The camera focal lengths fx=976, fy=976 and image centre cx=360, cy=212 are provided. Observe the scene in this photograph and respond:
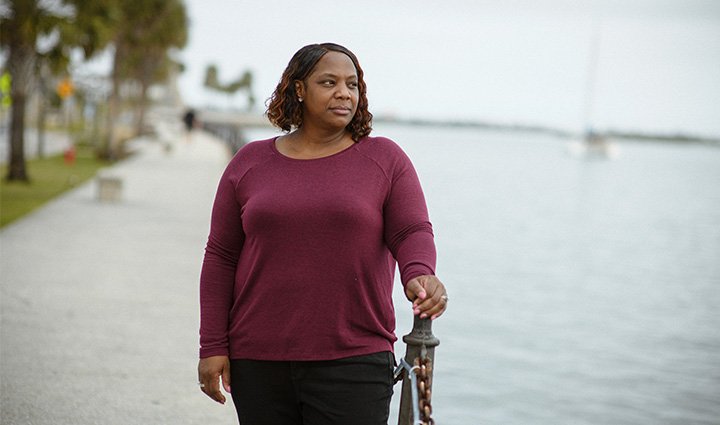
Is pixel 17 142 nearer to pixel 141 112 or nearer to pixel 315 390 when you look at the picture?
pixel 315 390

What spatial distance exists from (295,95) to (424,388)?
961 millimetres

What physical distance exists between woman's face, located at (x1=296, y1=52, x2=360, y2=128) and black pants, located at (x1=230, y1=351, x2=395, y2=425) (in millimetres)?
691

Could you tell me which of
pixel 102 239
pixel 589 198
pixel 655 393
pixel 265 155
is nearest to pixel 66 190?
pixel 102 239

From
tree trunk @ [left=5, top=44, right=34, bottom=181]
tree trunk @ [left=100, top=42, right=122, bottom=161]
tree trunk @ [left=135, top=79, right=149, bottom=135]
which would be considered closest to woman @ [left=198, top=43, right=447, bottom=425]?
tree trunk @ [left=5, top=44, right=34, bottom=181]

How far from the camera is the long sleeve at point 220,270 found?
114 inches

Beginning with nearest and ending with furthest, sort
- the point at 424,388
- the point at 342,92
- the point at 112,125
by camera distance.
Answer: the point at 424,388 < the point at 342,92 < the point at 112,125

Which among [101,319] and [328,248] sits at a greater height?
[328,248]

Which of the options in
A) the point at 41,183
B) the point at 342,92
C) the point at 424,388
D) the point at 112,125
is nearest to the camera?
the point at 424,388

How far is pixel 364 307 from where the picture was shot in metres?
2.75

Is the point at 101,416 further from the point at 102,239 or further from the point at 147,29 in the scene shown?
the point at 147,29

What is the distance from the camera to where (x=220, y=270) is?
2.94 metres

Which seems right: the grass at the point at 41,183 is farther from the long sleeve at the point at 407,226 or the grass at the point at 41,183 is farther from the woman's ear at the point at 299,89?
the long sleeve at the point at 407,226

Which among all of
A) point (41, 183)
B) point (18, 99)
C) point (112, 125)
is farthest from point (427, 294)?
point (112, 125)

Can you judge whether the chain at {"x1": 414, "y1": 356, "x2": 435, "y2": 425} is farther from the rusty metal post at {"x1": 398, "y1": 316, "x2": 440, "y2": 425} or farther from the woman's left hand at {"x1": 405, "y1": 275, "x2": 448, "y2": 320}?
the woman's left hand at {"x1": 405, "y1": 275, "x2": 448, "y2": 320}
